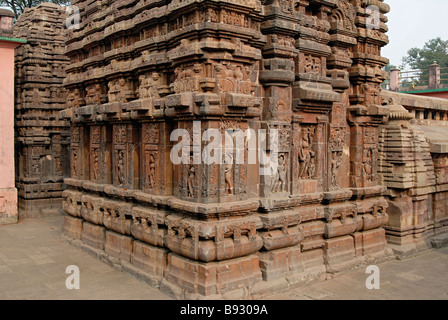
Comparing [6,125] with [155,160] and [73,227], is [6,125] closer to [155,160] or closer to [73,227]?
[73,227]

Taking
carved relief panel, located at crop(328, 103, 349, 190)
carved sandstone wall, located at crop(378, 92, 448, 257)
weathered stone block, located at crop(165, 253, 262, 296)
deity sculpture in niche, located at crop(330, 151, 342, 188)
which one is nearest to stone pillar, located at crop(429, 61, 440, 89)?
carved sandstone wall, located at crop(378, 92, 448, 257)

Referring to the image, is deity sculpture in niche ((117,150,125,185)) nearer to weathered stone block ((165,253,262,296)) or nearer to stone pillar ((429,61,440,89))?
weathered stone block ((165,253,262,296))

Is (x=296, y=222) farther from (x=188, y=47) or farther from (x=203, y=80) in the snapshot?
(x=188, y=47)

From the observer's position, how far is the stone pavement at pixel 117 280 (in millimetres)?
7074

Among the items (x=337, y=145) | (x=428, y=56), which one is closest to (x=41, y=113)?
(x=337, y=145)

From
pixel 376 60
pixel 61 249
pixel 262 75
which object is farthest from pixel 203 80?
pixel 61 249

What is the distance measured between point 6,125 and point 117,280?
7.94m

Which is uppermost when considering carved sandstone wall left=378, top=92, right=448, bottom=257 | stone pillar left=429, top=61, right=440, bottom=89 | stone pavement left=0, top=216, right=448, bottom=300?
stone pillar left=429, top=61, right=440, bottom=89

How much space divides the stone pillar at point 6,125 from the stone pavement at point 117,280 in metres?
3.31

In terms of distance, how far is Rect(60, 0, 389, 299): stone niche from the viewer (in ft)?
22.2

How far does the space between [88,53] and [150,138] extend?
3.86 meters

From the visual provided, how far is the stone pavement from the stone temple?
0.29 metres

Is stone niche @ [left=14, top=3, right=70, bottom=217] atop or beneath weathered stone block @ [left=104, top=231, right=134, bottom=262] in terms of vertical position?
atop

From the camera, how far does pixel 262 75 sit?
7496mm
